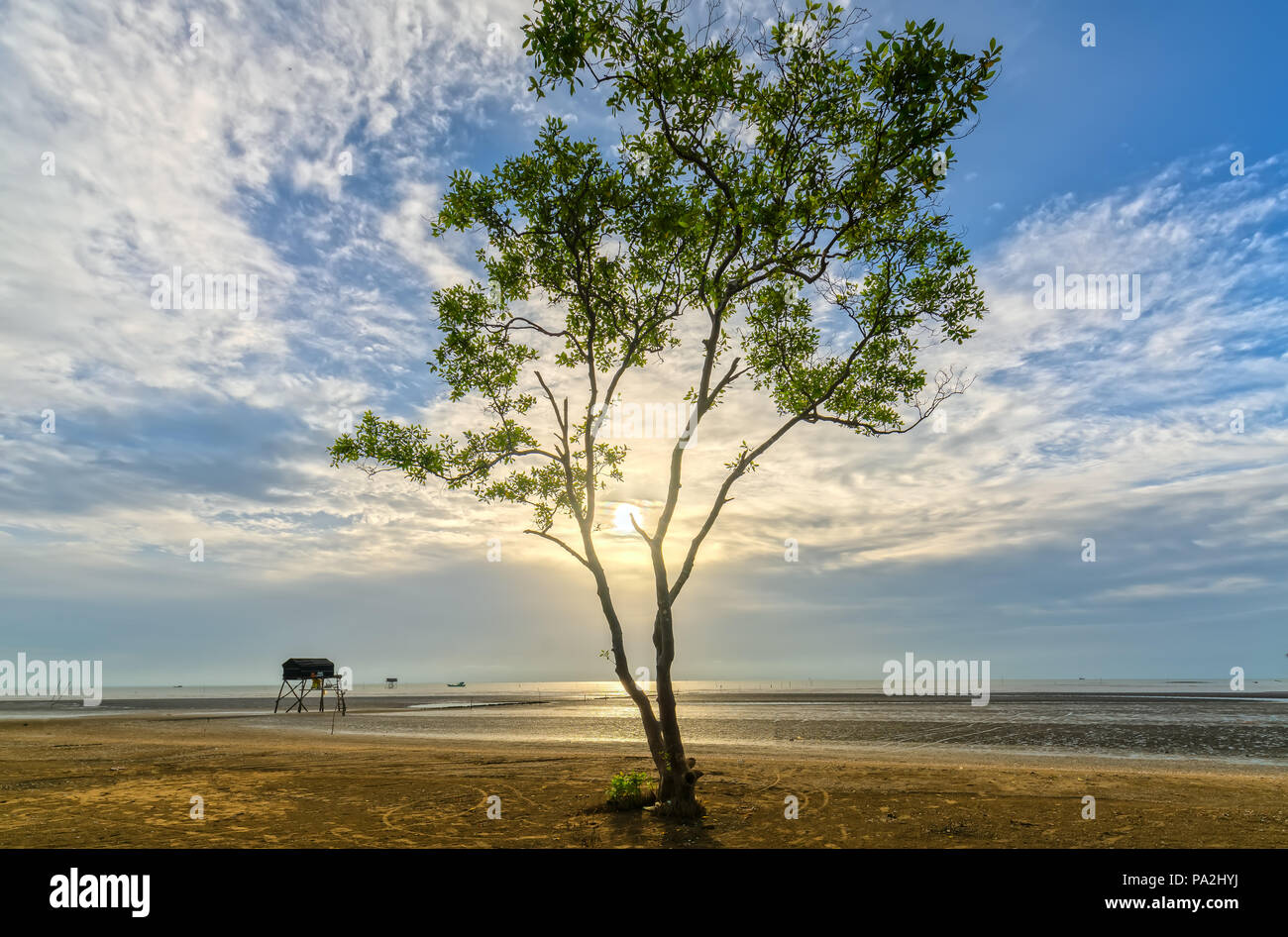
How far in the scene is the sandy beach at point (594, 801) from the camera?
12719 mm

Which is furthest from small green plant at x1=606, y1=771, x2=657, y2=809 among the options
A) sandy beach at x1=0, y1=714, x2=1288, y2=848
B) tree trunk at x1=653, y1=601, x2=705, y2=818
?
tree trunk at x1=653, y1=601, x2=705, y2=818

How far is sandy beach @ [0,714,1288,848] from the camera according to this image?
12719mm

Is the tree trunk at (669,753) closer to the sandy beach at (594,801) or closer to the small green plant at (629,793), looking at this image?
the sandy beach at (594,801)

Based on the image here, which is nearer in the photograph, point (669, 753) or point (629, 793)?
point (669, 753)

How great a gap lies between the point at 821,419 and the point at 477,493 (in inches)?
365

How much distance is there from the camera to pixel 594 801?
634 inches

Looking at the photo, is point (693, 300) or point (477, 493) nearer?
point (693, 300)

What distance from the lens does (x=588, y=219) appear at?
16.0m

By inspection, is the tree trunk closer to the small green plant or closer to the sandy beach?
the sandy beach

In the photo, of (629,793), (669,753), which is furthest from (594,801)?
(669,753)

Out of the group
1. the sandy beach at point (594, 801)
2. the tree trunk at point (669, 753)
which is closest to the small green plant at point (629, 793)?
the sandy beach at point (594, 801)

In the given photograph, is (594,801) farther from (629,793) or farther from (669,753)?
(669,753)
